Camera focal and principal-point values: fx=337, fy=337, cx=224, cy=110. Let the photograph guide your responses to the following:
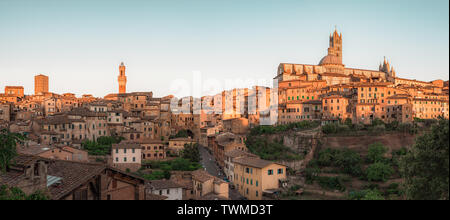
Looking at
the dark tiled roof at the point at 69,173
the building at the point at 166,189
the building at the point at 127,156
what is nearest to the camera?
the dark tiled roof at the point at 69,173

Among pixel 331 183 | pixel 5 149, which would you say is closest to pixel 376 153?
pixel 331 183

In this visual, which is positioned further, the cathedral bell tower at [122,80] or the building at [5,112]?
the cathedral bell tower at [122,80]

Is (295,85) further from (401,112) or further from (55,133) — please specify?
(55,133)

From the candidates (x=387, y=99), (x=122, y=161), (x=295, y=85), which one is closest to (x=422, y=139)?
(x=122, y=161)

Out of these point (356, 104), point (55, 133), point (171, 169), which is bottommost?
point (171, 169)

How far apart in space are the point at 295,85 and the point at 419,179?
46.0 metres

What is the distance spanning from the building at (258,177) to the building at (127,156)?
9.96m

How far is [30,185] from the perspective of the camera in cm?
801

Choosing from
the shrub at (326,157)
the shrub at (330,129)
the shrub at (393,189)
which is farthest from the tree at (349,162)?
the shrub at (330,129)

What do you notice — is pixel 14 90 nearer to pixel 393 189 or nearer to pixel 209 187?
pixel 209 187

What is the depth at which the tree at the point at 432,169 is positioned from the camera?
7395 mm

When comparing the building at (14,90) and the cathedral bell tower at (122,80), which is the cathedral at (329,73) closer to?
the cathedral bell tower at (122,80)

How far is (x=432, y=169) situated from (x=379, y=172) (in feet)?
74.0

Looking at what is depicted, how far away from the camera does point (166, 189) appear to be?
24625 mm
